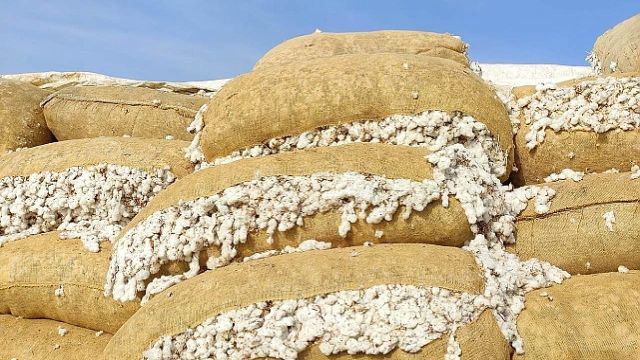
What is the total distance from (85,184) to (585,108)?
250 centimetres

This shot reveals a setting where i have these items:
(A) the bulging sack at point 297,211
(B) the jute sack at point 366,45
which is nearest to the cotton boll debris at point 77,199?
(A) the bulging sack at point 297,211

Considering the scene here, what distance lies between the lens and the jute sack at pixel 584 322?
2.37 metres

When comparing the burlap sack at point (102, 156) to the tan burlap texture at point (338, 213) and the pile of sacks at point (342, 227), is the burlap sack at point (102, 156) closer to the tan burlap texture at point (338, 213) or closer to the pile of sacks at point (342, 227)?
the pile of sacks at point (342, 227)

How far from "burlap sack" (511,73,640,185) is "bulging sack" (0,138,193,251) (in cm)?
168

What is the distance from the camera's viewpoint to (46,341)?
119 inches

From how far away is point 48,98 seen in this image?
158 inches

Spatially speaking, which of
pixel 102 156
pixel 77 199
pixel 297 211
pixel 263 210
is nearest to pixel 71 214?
pixel 77 199

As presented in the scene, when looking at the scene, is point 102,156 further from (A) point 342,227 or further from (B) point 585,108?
(B) point 585,108

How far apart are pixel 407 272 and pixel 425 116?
0.82 meters

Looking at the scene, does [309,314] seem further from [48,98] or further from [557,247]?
[48,98]

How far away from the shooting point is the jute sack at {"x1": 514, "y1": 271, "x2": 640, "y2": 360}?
7.77 feet

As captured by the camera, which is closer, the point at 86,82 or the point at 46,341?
the point at 46,341

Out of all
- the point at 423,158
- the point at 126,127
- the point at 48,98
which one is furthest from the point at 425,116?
the point at 48,98

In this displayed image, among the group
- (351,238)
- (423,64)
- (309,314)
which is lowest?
(309,314)
